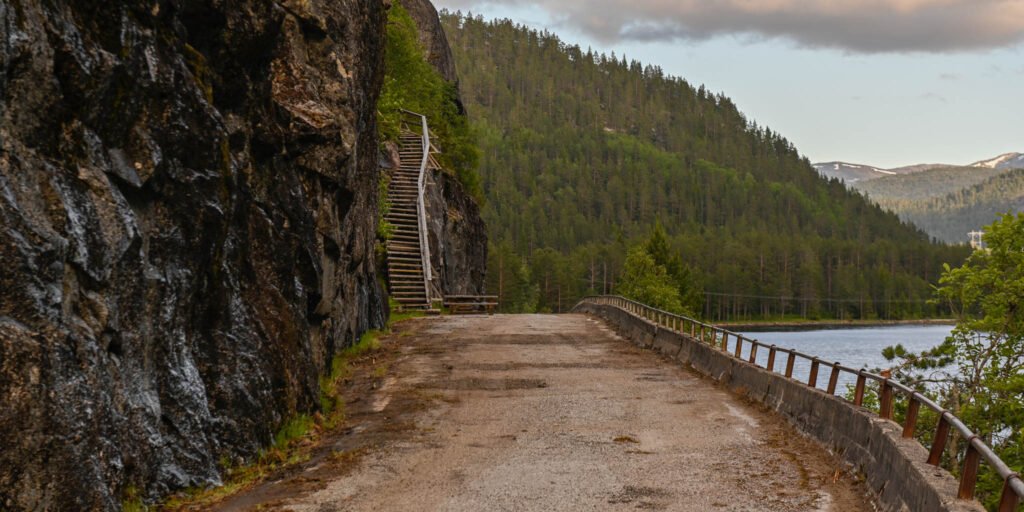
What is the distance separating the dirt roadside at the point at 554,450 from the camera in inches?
407

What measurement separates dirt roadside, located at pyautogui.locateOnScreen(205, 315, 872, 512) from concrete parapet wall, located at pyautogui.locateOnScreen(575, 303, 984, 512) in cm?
27

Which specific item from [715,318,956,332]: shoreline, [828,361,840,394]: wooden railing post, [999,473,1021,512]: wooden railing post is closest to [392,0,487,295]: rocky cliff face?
[828,361,840,394]: wooden railing post

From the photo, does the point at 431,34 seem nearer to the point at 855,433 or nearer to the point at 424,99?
the point at 424,99

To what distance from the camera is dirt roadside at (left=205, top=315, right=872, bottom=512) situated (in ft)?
33.9

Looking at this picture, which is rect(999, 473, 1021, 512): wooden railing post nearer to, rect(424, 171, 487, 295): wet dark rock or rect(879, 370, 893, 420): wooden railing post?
rect(879, 370, 893, 420): wooden railing post

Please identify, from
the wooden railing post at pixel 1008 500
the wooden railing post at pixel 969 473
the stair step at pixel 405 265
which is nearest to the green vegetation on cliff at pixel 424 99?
the stair step at pixel 405 265

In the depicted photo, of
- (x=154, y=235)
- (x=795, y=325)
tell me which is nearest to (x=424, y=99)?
(x=154, y=235)

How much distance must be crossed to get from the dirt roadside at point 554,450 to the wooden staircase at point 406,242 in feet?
61.9

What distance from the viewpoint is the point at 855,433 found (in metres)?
11.9

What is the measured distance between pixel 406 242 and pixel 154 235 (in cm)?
3473

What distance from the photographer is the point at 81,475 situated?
7.53 metres

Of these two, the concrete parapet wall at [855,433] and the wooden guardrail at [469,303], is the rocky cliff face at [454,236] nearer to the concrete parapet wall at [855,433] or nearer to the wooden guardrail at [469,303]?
the wooden guardrail at [469,303]

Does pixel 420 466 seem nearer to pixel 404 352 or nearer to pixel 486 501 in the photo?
pixel 486 501

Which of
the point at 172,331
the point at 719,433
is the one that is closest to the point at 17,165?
the point at 172,331
